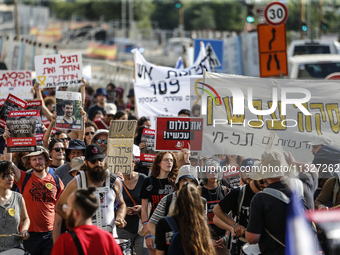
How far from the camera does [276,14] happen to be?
1127cm

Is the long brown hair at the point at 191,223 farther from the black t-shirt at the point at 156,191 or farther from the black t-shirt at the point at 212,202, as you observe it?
the black t-shirt at the point at 156,191

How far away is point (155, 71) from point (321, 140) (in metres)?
6.14

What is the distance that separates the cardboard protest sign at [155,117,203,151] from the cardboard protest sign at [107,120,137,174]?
42cm

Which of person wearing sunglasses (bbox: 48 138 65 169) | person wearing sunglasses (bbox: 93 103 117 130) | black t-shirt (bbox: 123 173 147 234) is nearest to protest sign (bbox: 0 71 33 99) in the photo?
person wearing sunglasses (bbox: 93 103 117 130)

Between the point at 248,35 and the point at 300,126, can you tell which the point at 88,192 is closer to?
the point at 300,126

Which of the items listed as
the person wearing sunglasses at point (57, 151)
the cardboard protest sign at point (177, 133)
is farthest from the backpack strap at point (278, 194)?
the person wearing sunglasses at point (57, 151)

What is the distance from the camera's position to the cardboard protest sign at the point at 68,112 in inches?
313

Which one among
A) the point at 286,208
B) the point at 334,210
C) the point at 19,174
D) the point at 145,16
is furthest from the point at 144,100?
the point at 145,16

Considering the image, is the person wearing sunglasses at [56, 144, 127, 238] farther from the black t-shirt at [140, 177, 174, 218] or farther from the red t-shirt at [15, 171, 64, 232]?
the red t-shirt at [15, 171, 64, 232]

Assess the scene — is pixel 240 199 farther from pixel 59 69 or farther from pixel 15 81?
pixel 15 81

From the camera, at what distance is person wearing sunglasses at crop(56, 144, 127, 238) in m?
4.80

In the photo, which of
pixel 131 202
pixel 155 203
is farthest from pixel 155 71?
pixel 155 203

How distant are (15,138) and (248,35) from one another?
14.3m

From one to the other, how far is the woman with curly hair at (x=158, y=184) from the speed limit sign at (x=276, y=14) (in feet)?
19.9
